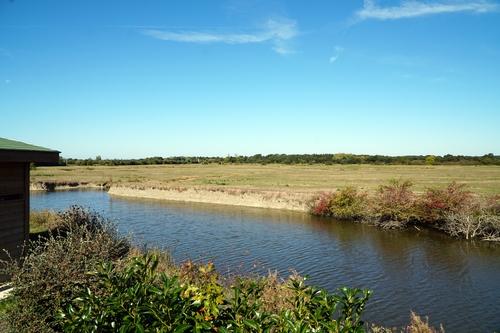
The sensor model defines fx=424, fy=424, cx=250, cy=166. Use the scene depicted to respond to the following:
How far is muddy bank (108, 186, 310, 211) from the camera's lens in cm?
4188

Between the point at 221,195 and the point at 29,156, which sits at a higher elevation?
the point at 29,156

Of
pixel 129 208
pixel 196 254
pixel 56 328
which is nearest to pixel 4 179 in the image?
pixel 56 328

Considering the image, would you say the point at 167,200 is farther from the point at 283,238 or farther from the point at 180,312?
the point at 180,312

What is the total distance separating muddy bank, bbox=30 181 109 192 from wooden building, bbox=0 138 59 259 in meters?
54.9

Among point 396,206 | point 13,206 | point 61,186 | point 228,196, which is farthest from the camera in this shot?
point 61,186

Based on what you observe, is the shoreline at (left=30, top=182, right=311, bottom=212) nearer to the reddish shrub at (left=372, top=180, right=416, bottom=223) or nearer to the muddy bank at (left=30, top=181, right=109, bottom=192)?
the muddy bank at (left=30, top=181, right=109, bottom=192)

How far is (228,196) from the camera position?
152 feet

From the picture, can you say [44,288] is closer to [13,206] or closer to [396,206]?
[13,206]

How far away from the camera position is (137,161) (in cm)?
14350

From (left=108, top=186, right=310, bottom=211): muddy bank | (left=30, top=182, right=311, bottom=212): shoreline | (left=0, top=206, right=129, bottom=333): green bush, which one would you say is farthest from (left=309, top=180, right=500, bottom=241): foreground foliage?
(left=0, top=206, right=129, bottom=333): green bush

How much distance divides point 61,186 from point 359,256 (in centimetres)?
5540

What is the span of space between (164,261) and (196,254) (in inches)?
292

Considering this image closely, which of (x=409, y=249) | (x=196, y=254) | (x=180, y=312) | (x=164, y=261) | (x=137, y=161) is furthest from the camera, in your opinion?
(x=137, y=161)

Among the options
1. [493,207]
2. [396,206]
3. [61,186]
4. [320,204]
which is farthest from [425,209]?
[61,186]
